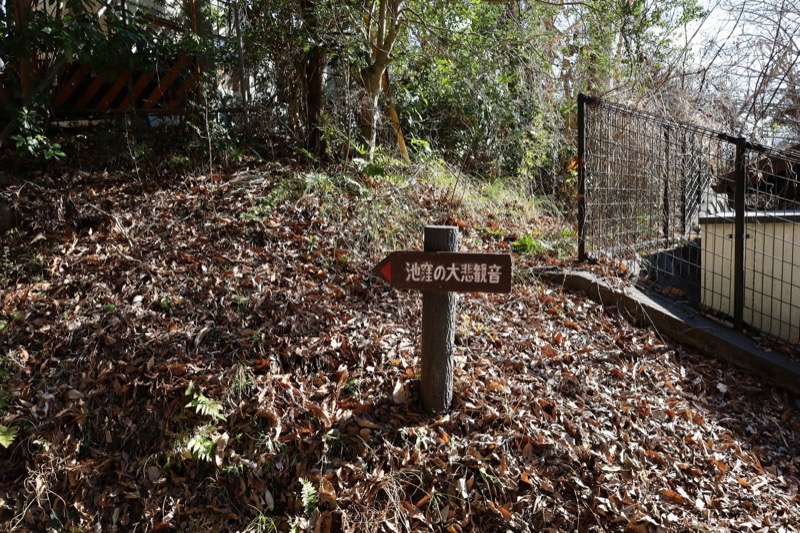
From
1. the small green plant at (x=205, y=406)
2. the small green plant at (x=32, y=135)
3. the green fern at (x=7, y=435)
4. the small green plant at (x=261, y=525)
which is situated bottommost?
the small green plant at (x=261, y=525)

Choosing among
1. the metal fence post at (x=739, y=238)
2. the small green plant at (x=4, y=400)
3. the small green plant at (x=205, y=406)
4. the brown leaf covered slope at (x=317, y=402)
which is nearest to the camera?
the brown leaf covered slope at (x=317, y=402)

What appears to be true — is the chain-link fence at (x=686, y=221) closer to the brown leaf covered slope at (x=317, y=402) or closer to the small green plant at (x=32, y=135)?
the brown leaf covered slope at (x=317, y=402)

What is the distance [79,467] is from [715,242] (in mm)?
5809

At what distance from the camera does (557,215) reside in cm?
823

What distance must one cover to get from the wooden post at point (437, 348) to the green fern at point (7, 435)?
255 cm

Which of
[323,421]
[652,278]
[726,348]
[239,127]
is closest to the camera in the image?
[323,421]

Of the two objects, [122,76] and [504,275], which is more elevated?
[122,76]

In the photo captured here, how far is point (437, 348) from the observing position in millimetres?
3676

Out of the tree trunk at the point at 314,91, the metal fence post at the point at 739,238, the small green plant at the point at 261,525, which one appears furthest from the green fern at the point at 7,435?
the metal fence post at the point at 739,238

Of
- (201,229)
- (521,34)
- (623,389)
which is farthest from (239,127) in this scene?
(623,389)

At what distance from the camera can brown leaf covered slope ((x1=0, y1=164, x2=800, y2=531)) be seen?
10.8ft

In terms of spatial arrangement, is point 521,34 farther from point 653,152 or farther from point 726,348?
point 726,348

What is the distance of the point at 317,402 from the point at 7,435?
74.0 inches

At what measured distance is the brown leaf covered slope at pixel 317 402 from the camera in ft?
10.8
